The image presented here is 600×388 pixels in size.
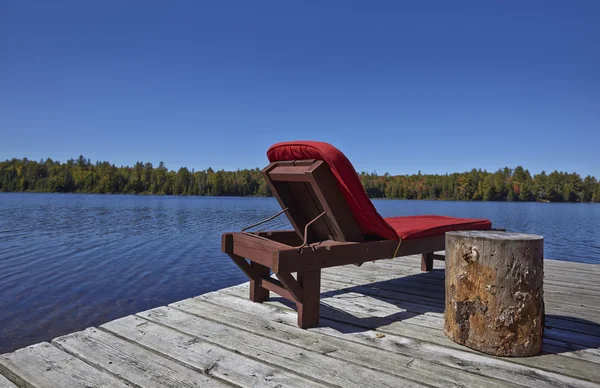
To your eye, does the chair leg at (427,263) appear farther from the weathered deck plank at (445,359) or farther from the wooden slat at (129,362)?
the wooden slat at (129,362)

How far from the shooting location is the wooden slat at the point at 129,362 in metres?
2.17

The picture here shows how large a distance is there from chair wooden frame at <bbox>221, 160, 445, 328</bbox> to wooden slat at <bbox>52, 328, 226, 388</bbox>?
0.93 m

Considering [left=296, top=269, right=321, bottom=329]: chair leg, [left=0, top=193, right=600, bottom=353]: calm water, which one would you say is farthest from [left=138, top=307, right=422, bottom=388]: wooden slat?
[left=0, top=193, right=600, bottom=353]: calm water

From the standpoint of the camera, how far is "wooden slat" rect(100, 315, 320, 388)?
7.19 ft

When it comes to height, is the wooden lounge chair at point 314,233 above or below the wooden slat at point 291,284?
above

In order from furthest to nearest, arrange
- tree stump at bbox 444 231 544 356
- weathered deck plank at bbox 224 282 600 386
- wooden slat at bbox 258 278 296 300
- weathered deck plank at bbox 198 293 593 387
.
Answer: wooden slat at bbox 258 278 296 300 → tree stump at bbox 444 231 544 356 → weathered deck plank at bbox 224 282 600 386 → weathered deck plank at bbox 198 293 593 387

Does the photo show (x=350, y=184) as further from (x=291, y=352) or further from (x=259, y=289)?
(x=259, y=289)

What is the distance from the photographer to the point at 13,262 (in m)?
10.1

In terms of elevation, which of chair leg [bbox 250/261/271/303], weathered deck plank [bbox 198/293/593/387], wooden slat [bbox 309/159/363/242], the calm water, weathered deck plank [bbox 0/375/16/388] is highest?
wooden slat [bbox 309/159/363/242]

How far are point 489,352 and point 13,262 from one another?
11.8 meters

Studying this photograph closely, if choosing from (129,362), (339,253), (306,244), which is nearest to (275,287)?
(306,244)

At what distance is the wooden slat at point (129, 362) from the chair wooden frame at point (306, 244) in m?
0.93

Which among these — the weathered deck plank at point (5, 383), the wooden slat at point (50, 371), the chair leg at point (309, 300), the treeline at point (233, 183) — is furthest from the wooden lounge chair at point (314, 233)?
the treeline at point (233, 183)

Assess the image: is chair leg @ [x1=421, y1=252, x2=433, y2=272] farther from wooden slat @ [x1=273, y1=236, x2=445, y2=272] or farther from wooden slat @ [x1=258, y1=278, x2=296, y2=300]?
wooden slat @ [x1=258, y1=278, x2=296, y2=300]
